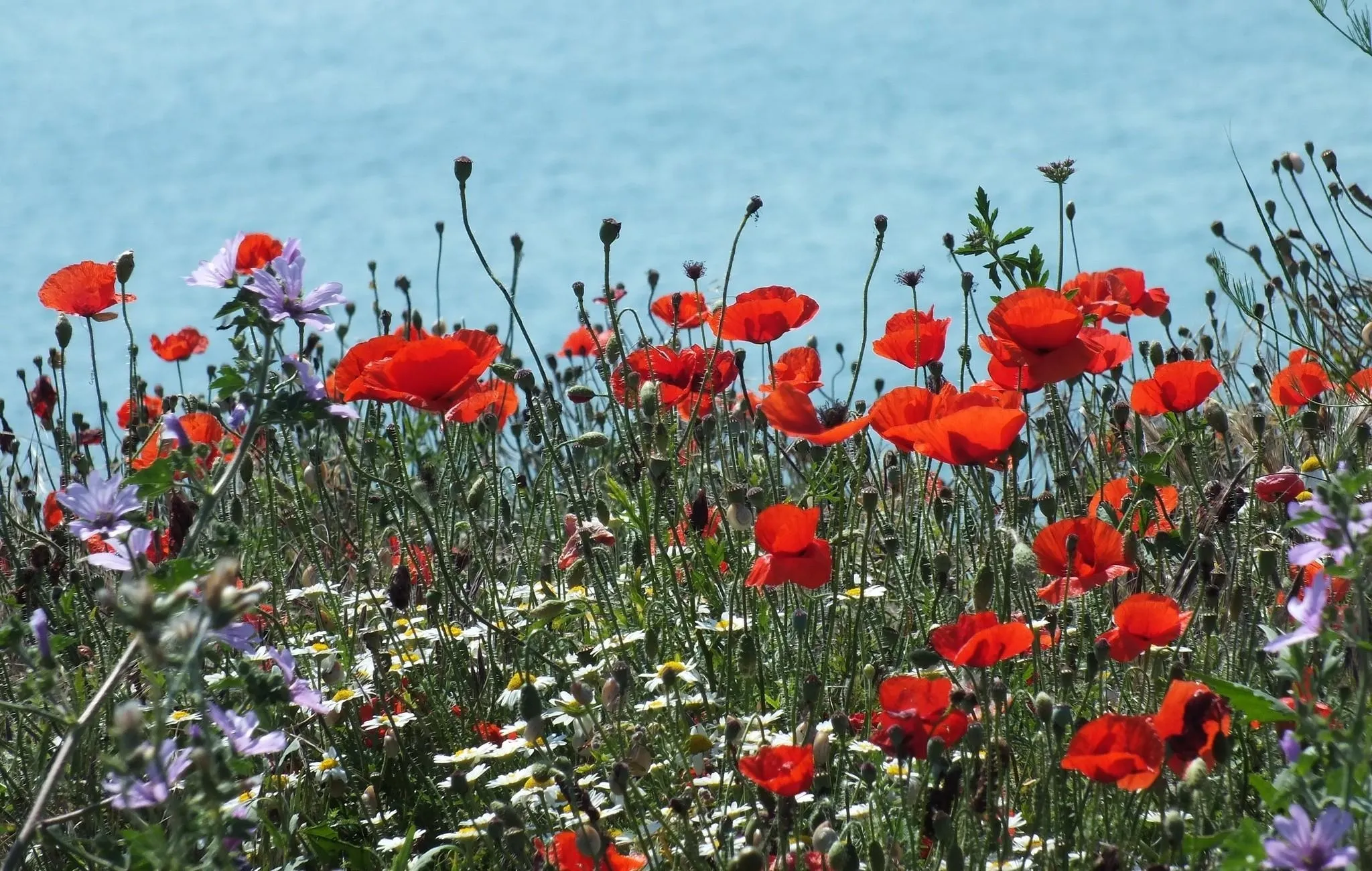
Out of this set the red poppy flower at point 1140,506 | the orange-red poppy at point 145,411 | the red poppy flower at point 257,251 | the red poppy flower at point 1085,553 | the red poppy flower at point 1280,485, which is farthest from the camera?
the orange-red poppy at point 145,411

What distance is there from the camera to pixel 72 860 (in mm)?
2883

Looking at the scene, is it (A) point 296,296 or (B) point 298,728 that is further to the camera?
(B) point 298,728

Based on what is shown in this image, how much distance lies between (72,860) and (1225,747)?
2.13 metres

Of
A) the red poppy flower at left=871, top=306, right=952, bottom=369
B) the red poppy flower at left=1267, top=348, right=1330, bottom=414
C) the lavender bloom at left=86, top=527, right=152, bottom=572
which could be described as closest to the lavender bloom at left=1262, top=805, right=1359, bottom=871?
the lavender bloom at left=86, top=527, right=152, bottom=572

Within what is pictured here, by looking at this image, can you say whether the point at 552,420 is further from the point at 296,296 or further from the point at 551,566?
the point at 296,296

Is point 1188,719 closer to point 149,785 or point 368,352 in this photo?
point 149,785

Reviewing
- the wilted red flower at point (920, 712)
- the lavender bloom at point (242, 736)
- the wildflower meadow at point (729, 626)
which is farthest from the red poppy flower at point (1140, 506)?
the lavender bloom at point (242, 736)

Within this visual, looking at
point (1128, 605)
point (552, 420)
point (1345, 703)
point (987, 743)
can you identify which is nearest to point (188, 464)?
point (987, 743)

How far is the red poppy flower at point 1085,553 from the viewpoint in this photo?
2.66m

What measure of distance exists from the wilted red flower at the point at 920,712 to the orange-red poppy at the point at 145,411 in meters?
3.51

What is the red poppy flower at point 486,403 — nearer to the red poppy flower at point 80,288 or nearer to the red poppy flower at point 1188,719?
the red poppy flower at point 80,288

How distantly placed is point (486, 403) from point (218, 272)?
1.43 meters

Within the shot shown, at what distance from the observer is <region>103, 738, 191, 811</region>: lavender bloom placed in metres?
1.67

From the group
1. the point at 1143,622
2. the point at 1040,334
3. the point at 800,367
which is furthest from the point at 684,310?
the point at 1143,622
